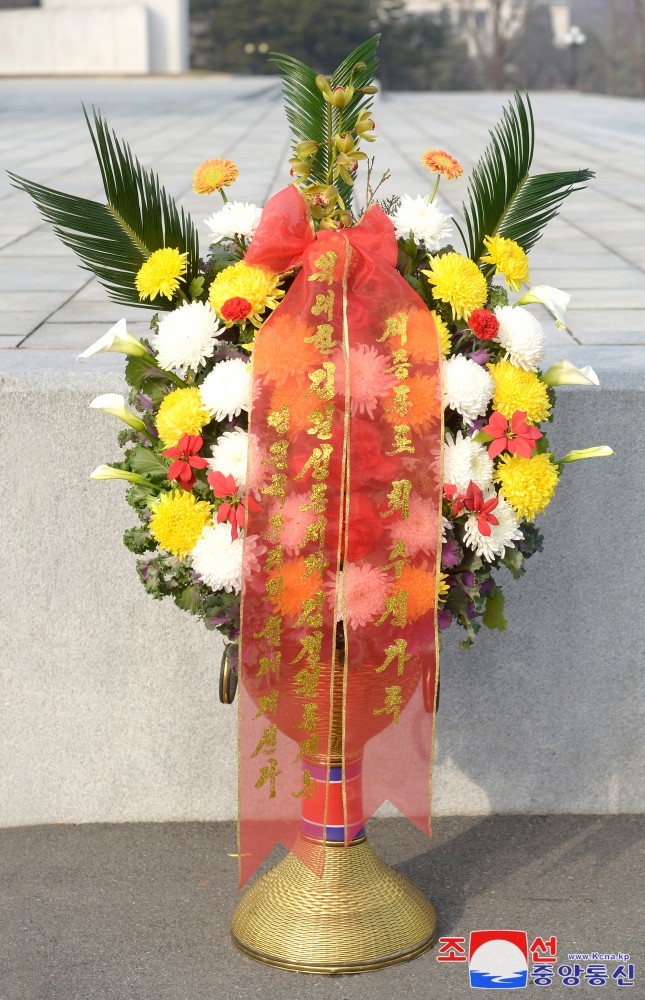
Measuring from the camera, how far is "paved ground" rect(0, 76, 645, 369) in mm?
4855

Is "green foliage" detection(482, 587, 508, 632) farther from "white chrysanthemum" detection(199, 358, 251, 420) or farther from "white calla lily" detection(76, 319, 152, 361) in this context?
"white calla lily" detection(76, 319, 152, 361)

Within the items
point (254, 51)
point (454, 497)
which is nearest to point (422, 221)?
point (454, 497)

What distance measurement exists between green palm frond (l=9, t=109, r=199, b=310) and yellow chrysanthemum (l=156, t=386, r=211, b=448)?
1.20 ft

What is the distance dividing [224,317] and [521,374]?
0.68 m

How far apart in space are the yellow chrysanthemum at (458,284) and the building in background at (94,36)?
37502 millimetres

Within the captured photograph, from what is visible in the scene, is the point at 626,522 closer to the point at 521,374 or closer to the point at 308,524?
the point at 521,374

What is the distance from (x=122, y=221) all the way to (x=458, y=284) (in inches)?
33.6

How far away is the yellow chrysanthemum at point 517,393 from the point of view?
291 cm

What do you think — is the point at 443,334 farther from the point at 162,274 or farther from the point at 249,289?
the point at 162,274

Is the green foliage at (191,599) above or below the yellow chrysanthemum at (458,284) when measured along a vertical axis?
below

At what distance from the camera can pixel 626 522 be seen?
3844 millimetres

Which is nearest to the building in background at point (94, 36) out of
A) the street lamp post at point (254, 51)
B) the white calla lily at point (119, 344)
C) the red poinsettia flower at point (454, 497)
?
the street lamp post at point (254, 51)

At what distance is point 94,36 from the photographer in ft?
125

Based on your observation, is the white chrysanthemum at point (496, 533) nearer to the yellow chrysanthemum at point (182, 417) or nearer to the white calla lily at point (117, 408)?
the yellow chrysanthemum at point (182, 417)
